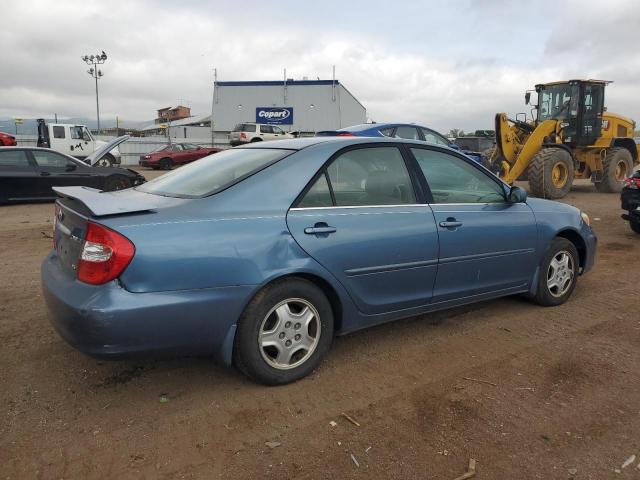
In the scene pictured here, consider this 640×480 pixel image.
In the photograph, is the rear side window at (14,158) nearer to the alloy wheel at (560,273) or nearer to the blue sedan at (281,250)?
the blue sedan at (281,250)

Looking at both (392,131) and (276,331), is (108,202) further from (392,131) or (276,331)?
(392,131)

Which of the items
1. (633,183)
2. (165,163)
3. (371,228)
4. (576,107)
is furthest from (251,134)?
(371,228)

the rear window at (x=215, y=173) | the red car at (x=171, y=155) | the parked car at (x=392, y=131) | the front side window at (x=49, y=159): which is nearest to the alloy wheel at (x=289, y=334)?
the rear window at (x=215, y=173)

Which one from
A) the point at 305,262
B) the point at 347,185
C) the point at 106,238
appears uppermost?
the point at 347,185

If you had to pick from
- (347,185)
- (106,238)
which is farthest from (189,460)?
(347,185)

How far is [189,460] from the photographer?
2510 millimetres

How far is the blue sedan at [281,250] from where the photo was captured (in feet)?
8.93

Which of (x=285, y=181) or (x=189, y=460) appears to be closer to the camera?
(x=189, y=460)

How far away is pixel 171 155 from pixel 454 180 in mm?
25057

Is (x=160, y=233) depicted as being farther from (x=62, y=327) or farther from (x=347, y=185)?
(x=347, y=185)

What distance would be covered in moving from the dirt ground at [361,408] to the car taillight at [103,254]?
81 centimetres

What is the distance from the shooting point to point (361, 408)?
2980mm

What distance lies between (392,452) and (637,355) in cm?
219

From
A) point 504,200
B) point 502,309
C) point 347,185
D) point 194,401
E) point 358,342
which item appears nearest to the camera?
point 194,401
